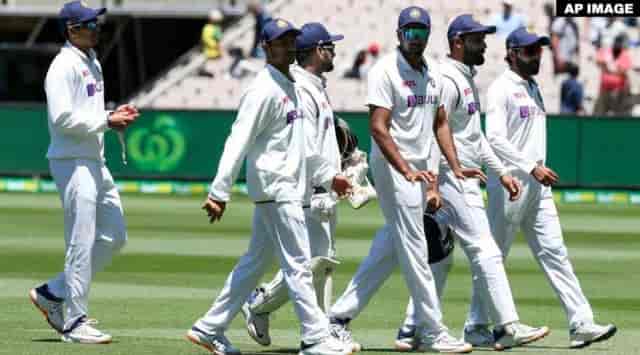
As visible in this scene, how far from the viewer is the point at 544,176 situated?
11648 mm

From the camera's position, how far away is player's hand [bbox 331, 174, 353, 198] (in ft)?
35.9

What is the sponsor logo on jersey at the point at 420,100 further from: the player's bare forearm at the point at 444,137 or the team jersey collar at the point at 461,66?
the team jersey collar at the point at 461,66

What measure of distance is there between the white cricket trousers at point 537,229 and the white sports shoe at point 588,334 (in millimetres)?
237

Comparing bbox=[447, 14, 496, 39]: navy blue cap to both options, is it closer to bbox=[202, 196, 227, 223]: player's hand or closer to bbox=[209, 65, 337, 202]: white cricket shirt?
bbox=[209, 65, 337, 202]: white cricket shirt

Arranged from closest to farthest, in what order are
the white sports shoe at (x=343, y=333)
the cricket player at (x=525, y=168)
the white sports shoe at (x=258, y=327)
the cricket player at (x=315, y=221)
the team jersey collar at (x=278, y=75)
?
the team jersey collar at (x=278, y=75) < the white sports shoe at (x=343, y=333) < the cricket player at (x=315, y=221) < the white sports shoe at (x=258, y=327) < the cricket player at (x=525, y=168)

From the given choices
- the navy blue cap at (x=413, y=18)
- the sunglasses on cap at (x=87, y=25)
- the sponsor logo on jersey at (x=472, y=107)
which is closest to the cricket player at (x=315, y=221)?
the navy blue cap at (x=413, y=18)

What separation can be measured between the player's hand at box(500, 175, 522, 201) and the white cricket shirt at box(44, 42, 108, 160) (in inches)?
105

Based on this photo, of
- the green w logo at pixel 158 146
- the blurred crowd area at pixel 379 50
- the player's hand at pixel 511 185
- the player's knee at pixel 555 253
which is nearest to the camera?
the player's hand at pixel 511 185

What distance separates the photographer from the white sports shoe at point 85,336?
1125cm

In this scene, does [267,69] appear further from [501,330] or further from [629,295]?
[629,295]

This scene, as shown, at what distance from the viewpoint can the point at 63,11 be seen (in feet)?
37.7

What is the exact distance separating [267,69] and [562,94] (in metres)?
20.8

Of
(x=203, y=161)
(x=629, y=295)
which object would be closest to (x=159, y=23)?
(x=203, y=161)

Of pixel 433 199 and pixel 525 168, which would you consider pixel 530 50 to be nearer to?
pixel 525 168
